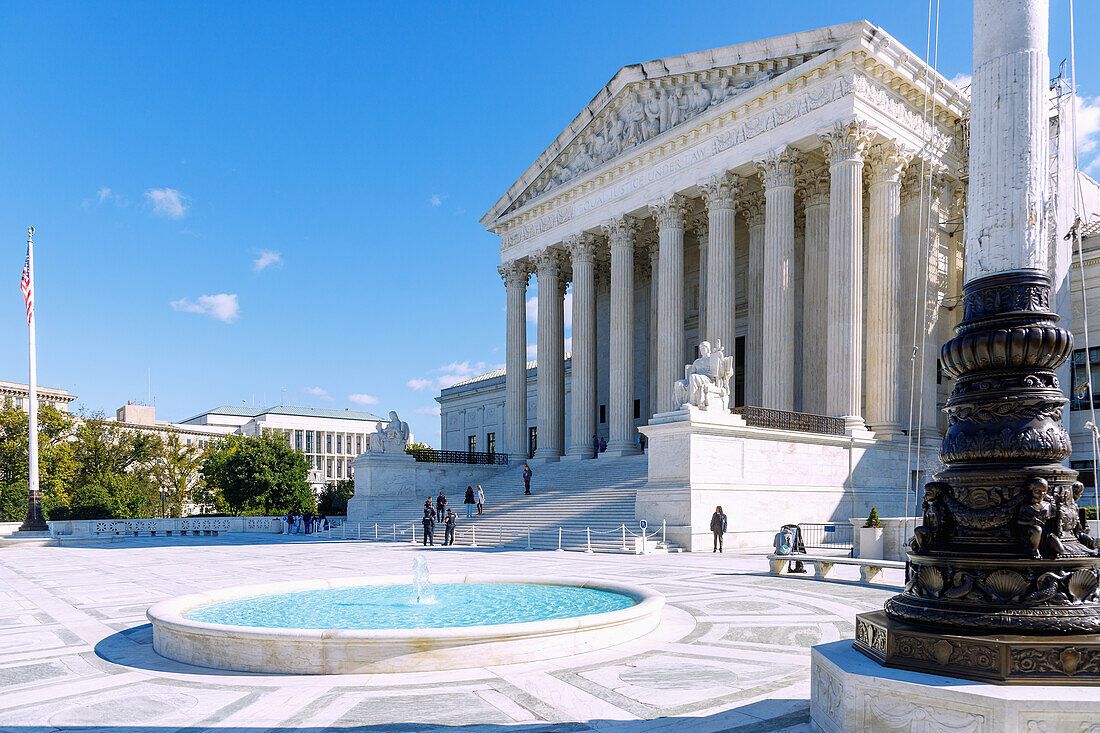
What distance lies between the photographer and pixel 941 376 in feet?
124

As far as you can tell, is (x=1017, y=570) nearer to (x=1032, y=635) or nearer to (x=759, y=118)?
(x=1032, y=635)

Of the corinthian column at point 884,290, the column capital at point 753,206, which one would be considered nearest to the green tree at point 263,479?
the column capital at point 753,206

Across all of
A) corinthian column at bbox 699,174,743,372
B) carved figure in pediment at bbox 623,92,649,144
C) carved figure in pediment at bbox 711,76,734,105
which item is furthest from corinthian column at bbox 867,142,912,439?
carved figure in pediment at bbox 623,92,649,144

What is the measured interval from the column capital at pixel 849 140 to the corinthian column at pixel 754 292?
7655 mm

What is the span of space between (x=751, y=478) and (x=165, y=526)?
35.9 meters

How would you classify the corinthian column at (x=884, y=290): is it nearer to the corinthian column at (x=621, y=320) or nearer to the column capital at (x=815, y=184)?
the column capital at (x=815, y=184)

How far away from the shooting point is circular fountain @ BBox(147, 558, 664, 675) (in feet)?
29.0

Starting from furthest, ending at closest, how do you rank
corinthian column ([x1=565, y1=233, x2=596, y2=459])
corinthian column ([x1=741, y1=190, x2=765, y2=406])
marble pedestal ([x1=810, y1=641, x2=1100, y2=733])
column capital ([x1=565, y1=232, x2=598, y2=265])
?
column capital ([x1=565, y1=232, x2=598, y2=265]), corinthian column ([x1=565, y1=233, x2=596, y2=459]), corinthian column ([x1=741, y1=190, x2=765, y2=406]), marble pedestal ([x1=810, y1=641, x2=1100, y2=733])

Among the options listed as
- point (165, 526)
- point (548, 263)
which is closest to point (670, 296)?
point (548, 263)

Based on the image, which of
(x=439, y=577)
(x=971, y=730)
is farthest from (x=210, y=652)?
(x=971, y=730)

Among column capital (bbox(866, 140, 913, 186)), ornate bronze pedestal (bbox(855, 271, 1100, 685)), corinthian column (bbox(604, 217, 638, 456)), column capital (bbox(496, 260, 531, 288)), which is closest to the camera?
ornate bronze pedestal (bbox(855, 271, 1100, 685))

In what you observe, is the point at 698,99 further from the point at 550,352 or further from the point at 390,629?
the point at 390,629

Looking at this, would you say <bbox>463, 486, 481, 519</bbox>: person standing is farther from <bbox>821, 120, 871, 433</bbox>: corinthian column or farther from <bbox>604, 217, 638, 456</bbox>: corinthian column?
<bbox>821, 120, 871, 433</bbox>: corinthian column

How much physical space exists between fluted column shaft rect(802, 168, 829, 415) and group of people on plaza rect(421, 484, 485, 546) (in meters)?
15.9
